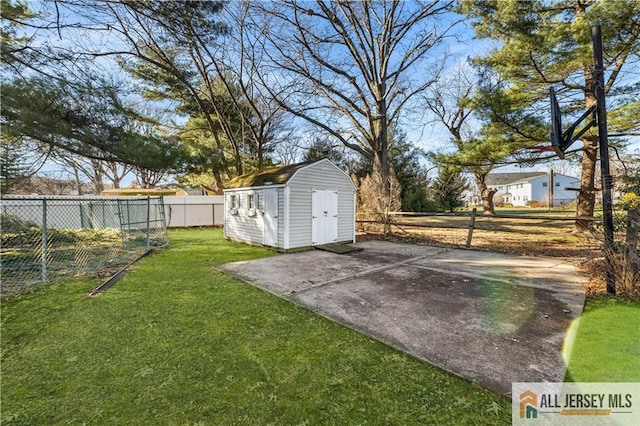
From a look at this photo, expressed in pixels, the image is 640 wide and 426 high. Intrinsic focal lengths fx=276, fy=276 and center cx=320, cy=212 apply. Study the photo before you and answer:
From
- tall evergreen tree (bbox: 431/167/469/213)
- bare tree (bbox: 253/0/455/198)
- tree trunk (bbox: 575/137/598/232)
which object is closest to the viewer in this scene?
tree trunk (bbox: 575/137/598/232)

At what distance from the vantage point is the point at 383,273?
17.6 feet

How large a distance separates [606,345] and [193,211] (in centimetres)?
1548

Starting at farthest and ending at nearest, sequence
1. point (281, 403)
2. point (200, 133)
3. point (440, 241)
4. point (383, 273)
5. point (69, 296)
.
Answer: point (200, 133)
point (440, 241)
point (383, 273)
point (69, 296)
point (281, 403)

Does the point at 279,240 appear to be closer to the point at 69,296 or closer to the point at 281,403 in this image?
the point at 69,296

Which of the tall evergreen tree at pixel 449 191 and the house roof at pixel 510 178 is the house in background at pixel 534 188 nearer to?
the house roof at pixel 510 178

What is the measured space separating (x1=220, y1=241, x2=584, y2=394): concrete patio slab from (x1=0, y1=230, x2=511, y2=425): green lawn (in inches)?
12.7

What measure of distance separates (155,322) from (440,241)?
8.72 m

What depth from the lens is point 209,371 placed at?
2238mm

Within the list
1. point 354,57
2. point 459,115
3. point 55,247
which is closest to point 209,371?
point 55,247

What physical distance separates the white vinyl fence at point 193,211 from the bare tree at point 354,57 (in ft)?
21.6

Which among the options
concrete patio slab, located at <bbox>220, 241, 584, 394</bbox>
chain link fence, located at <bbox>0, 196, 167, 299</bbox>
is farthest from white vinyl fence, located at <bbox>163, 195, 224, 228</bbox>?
concrete patio slab, located at <bbox>220, 241, 584, 394</bbox>

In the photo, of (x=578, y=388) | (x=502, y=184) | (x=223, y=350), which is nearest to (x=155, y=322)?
(x=223, y=350)

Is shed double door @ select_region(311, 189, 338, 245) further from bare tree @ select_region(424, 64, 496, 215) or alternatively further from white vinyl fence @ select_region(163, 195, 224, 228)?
white vinyl fence @ select_region(163, 195, 224, 228)

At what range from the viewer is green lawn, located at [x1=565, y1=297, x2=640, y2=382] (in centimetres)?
212
